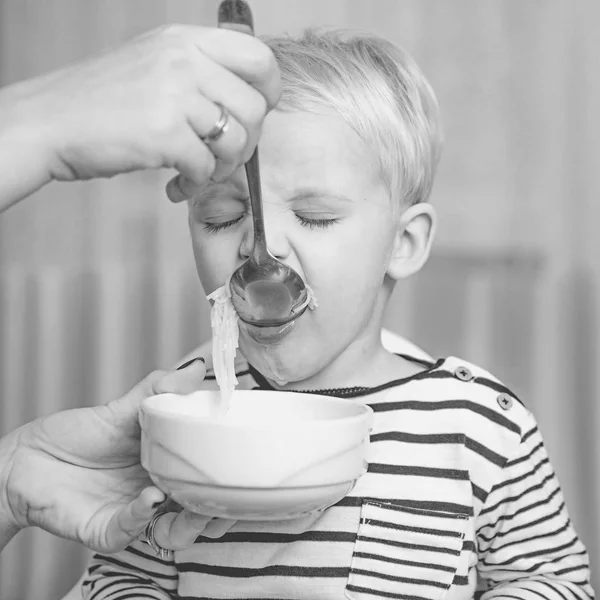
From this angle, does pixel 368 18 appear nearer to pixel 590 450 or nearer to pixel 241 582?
pixel 590 450

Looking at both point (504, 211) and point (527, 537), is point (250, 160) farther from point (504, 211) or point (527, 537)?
point (504, 211)

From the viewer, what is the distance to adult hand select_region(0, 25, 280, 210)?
0.68 meters

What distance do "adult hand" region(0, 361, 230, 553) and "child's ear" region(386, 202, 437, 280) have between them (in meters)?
0.35

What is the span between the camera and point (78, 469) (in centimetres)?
102

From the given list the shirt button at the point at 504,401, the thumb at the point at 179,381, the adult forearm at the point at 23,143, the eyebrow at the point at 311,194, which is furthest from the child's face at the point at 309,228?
the adult forearm at the point at 23,143

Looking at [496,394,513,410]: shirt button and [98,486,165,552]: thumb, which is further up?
[496,394,513,410]: shirt button

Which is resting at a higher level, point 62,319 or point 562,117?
point 562,117

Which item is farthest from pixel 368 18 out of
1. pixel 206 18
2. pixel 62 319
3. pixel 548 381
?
pixel 62 319

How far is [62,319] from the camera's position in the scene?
2238 millimetres

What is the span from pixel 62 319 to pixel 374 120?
138cm

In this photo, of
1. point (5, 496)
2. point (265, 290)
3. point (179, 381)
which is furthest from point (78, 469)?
point (265, 290)

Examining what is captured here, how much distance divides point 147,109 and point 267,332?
0.39 m

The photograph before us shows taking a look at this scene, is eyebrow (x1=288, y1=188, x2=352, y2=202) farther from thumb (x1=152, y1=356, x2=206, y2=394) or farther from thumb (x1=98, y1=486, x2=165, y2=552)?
thumb (x1=98, y1=486, x2=165, y2=552)

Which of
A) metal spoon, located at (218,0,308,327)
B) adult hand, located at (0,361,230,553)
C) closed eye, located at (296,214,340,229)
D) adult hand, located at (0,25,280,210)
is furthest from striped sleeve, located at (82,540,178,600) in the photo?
adult hand, located at (0,25,280,210)
